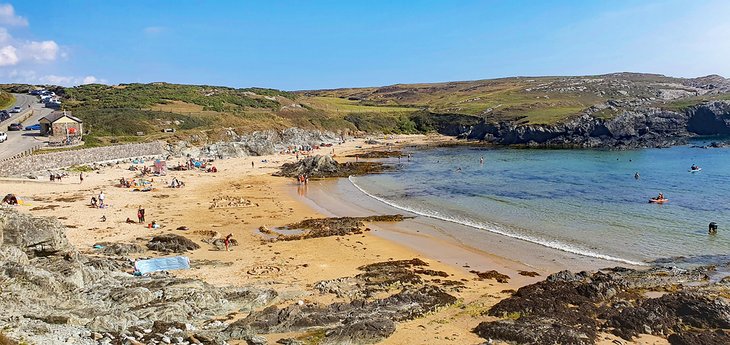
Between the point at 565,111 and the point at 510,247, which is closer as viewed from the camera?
the point at 510,247

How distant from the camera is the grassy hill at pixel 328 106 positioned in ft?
239

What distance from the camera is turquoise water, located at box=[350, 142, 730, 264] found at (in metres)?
26.4

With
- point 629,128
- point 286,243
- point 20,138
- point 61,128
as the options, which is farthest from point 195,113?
point 629,128

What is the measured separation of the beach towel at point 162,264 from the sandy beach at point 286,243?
1.59ft

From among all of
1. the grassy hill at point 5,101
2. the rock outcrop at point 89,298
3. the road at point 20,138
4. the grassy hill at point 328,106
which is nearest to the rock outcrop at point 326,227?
the rock outcrop at point 89,298

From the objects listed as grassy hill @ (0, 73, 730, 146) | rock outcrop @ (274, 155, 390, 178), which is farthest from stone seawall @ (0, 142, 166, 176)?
rock outcrop @ (274, 155, 390, 178)

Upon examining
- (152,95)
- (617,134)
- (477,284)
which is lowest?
(477,284)

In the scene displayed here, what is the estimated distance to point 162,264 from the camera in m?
20.0

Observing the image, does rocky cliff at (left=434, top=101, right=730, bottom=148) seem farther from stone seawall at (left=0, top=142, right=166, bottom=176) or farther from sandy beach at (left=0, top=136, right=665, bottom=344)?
stone seawall at (left=0, top=142, right=166, bottom=176)

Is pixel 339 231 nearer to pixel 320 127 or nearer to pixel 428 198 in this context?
pixel 428 198

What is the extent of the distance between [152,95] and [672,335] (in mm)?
101499

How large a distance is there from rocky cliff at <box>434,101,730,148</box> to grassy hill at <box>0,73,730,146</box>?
10.4 ft

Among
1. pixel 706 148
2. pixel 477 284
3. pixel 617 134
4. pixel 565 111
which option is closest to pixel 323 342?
pixel 477 284

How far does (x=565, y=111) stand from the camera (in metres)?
108
